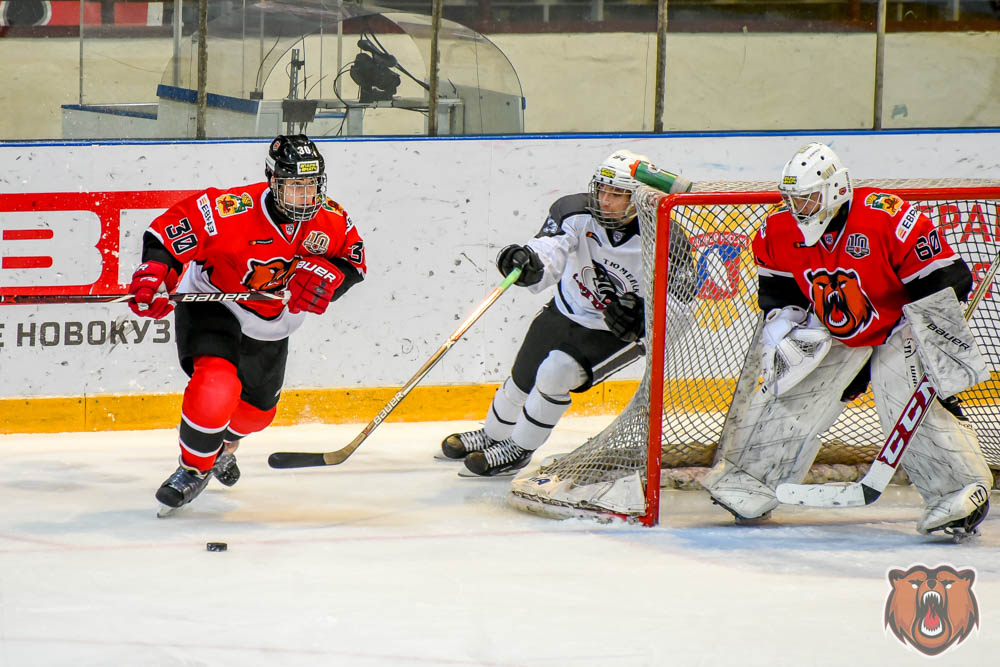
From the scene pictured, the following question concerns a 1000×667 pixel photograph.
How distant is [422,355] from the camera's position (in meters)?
4.74

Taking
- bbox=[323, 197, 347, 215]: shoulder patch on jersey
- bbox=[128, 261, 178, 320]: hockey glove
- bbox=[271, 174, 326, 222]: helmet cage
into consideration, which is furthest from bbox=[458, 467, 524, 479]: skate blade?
bbox=[128, 261, 178, 320]: hockey glove

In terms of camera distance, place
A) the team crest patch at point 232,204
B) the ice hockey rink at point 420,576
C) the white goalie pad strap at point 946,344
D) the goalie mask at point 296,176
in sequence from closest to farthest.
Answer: the ice hockey rink at point 420,576 → the white goalie pad strap at point 946,344 → the goalie mask at point 296,176 → the team crest patch at point 232,204

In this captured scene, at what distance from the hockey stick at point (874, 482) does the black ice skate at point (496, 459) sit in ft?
3.22

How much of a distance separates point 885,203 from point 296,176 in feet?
4.76

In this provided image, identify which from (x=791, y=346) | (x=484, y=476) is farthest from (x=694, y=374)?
(x=484, y=476)

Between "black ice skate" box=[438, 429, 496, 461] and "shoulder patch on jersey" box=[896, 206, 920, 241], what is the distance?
1.55 metres

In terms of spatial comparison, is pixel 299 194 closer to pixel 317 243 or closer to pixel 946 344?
pixel 317 243

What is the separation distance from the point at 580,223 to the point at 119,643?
193cm

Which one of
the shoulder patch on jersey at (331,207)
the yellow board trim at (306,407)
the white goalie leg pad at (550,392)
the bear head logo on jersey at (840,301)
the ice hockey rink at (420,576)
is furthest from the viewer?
the yellow board trim at (306,407)

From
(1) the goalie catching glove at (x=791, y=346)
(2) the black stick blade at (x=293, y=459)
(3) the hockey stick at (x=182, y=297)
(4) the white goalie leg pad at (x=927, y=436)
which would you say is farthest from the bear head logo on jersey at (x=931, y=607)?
(3) the hockey stick at (x=182, y=297)

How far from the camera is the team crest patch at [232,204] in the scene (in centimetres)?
346

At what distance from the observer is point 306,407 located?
185 inches

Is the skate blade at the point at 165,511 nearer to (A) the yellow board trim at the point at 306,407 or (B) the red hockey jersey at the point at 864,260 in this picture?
(A) the yellow board trim at the point at 306,407

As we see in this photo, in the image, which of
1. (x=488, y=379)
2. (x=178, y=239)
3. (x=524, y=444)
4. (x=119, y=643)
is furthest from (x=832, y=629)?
(x=488, y=379)
